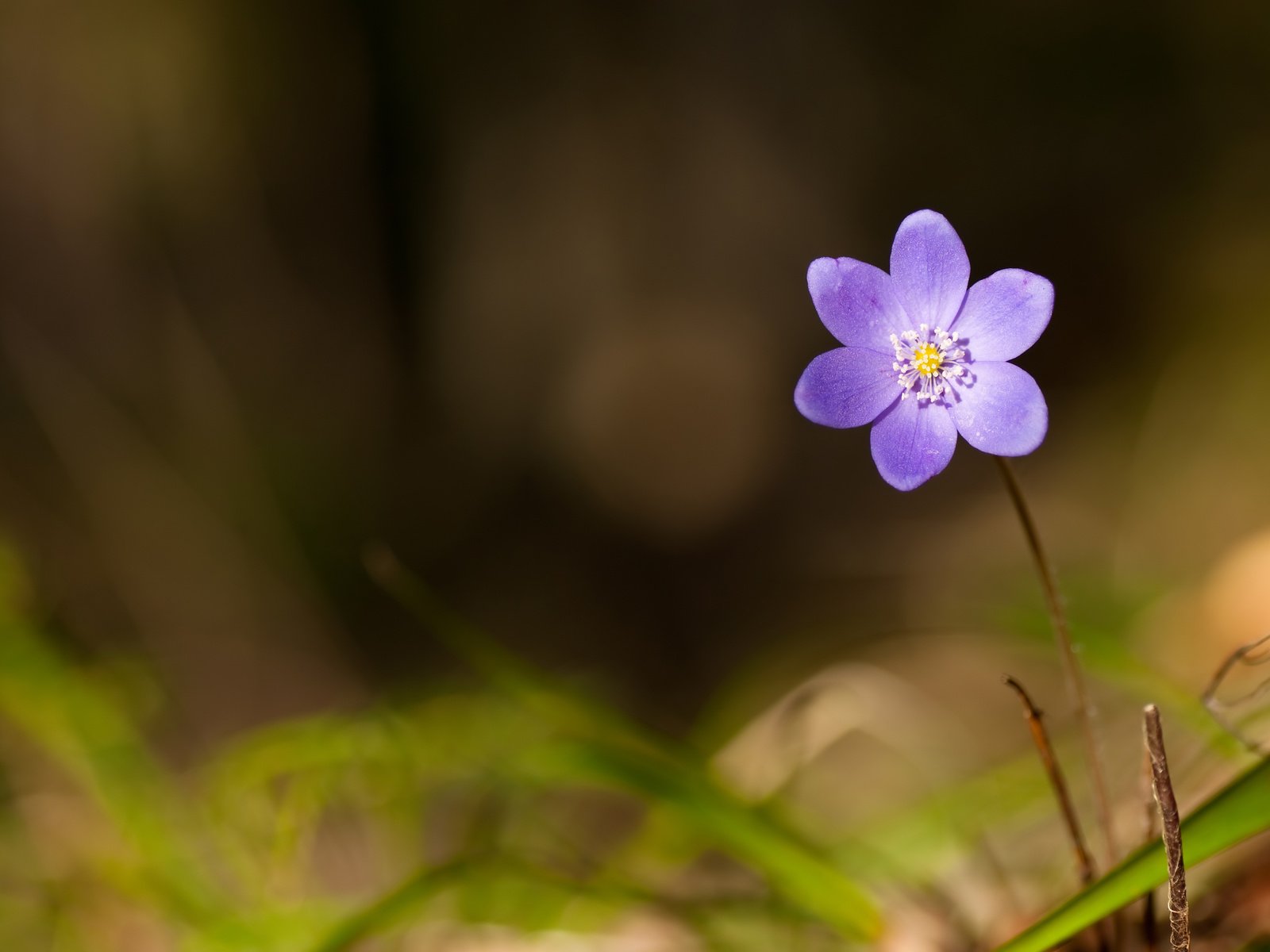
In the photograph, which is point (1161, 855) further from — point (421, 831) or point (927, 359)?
point (421, 831)

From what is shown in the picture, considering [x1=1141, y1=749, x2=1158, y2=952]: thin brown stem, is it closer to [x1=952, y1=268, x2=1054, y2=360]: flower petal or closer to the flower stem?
the flower stem

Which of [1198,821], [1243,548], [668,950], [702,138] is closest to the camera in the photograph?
[1198,821]

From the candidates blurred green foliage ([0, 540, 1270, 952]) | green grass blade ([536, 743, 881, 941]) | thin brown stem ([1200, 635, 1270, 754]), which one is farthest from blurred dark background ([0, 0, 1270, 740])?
thin brown stem ([1200, 635, 1270, 754])

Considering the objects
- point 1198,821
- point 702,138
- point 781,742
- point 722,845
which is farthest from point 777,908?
point 702,138

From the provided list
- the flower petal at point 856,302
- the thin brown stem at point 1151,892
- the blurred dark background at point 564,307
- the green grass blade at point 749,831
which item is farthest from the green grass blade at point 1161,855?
the blurred dark background at point 564,307

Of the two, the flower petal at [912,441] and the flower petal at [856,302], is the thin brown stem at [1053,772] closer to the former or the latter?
the flower petal at [912,441]

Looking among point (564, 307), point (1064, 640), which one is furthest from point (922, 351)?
point (564, 307)

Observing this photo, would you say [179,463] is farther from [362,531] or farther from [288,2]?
[288,2]
